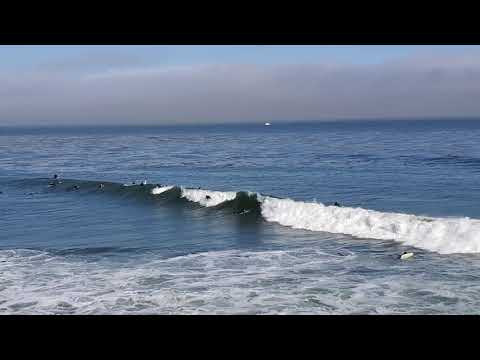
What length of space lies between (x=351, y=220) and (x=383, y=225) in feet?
4.95

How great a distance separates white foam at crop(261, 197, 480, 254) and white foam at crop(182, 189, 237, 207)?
3394mm

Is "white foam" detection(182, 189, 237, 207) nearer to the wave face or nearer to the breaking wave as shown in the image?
the breaking wave

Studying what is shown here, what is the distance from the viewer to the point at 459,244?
17250mm

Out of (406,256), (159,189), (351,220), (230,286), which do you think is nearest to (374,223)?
(351,220)

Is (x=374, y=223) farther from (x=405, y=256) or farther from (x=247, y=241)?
(x=247, y=241)

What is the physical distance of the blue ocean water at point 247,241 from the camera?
11570 millimetres

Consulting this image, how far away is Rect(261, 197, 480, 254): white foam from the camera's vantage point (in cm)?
1764

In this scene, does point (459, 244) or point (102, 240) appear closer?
point (459, 244)

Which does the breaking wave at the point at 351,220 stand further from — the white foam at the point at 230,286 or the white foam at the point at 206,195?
the white foam at the point at 230,286
